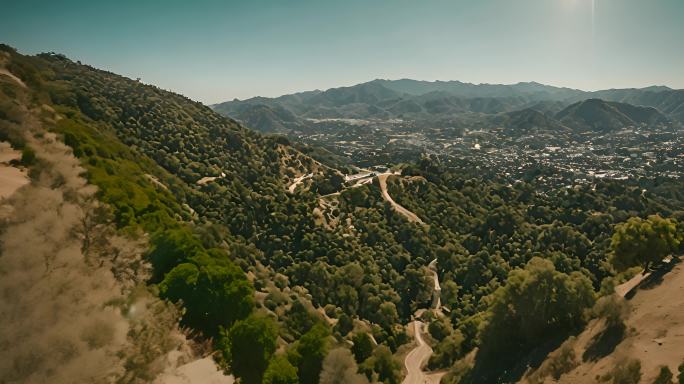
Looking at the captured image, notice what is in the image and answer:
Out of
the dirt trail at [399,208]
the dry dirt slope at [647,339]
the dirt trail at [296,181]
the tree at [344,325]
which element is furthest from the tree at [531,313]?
the dirt trail at [296,181]

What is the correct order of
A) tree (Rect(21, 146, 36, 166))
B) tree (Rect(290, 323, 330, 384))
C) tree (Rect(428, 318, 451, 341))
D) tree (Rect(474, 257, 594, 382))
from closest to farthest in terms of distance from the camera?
tree (Rect(290, 323, 330, 384)) → tree (Rect(474, 257, 594, 382)) → tree (Rect(21, 146, 36, 166)) → tree (Rect(428, 318, 451, 341))

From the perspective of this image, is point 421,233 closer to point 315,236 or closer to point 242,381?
point 315,236

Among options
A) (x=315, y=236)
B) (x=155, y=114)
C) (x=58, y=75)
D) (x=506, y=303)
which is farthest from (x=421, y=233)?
(x=58, y=75)

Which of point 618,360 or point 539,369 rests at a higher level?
point 618,360

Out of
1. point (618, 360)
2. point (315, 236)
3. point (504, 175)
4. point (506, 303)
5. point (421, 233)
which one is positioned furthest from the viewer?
point (504, 175)

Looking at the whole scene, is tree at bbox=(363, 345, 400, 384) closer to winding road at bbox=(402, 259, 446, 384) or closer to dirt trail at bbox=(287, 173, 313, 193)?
winding road at bbox=(402, 259, 446, 384)

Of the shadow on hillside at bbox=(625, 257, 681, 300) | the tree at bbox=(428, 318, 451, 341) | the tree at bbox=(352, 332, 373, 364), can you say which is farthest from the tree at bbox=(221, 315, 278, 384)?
the tree at bbox=(428, 318, 451, 341)
